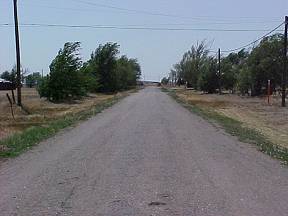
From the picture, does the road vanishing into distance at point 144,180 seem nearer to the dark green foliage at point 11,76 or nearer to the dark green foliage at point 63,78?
the dark green foliage at point 63,78

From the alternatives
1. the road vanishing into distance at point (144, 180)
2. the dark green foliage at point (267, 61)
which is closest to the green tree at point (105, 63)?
the dark green foliage at point (267, 61)

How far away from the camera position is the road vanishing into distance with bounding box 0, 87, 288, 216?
762cm

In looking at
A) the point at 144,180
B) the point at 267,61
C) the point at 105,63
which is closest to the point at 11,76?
the point at 105,63

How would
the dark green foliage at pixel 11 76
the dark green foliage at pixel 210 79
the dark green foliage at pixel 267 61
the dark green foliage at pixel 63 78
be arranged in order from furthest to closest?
the dark green foliage at pixel 210 79 < the dark green foliage at pixel 11 76 < the dark green foliage at pixel 267 61 < the dark green foliage at pixel 63 78

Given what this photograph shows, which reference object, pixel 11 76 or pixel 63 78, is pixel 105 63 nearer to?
pixel 11 76

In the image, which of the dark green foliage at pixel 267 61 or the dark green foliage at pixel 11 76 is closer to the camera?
the dark green foliage at pixel 267 61

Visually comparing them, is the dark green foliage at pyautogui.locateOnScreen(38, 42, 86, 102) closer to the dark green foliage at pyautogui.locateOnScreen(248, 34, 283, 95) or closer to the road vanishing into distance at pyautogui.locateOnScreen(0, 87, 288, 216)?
the dark green foliage at pyautogui.locateOnScreen(248, 34, 283, 95)

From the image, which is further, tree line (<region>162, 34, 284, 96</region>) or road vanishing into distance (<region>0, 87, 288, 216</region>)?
tree line (<region>162, 34, 284, 96</region>)

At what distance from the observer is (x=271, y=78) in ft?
223

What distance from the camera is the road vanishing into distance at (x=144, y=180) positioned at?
7625 mm

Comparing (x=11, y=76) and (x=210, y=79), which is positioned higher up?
(x=11, y=76)

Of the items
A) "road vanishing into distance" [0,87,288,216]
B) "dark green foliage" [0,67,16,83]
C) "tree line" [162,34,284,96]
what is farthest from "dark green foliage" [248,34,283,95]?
"road vanishing into distance" [0,87,288,216]

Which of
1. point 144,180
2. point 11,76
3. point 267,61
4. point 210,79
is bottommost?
point 144,180

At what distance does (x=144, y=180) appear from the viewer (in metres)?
9.98
